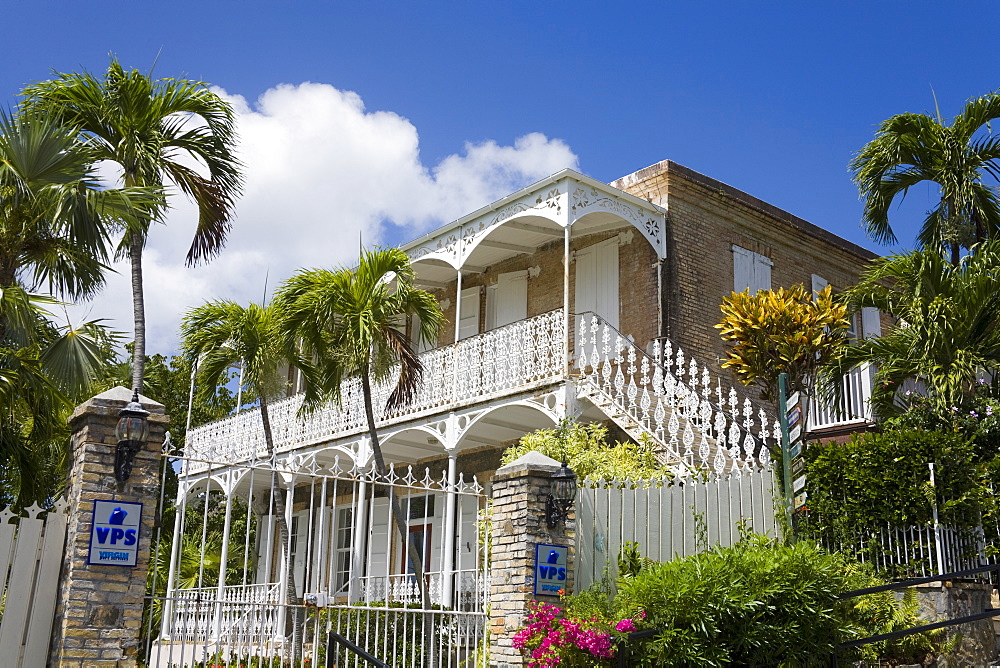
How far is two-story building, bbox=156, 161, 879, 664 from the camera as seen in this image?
13172 millimetres

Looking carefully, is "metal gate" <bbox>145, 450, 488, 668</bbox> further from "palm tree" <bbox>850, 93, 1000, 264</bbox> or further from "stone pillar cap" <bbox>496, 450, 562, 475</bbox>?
"palm tree" <bbox>850, 93, 1000, 264</bbox>

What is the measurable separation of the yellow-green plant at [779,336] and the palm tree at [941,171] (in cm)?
290

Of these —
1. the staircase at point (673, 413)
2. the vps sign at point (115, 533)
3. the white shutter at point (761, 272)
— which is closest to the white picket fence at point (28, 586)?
the vps sign at point (115, 533)

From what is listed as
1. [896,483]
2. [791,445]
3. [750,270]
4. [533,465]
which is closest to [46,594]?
[533,465]

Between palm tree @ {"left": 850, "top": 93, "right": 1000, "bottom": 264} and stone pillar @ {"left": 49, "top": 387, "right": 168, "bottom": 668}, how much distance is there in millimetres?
10120

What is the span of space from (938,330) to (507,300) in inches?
353

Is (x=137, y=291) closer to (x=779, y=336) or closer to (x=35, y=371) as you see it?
(x=35, y=371)

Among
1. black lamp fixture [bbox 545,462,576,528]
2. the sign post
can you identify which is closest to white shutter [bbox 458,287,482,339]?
the sign post

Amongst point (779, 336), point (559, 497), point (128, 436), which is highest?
point (779, 336)

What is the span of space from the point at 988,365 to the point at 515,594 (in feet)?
20.1

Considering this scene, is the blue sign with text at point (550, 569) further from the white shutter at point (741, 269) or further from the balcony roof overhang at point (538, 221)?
the white shutter at point (741, 269)

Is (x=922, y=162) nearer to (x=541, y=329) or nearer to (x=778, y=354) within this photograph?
(x=778, y=354)

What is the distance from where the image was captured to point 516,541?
8.43m

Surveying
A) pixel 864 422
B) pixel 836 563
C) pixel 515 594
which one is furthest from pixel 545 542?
pixel 864 422
